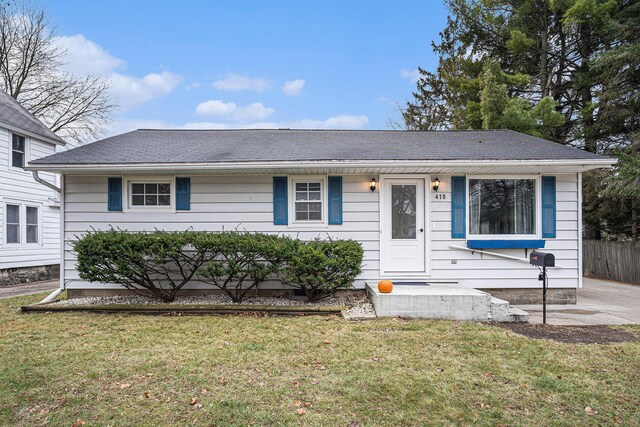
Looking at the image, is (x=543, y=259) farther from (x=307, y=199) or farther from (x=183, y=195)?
(x=183, y=195)

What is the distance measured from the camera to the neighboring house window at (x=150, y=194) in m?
6.78

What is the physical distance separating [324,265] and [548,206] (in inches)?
169

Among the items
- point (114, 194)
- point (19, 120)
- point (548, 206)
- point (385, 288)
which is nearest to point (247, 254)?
point (385, 288)

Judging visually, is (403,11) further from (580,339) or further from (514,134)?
(580,339)

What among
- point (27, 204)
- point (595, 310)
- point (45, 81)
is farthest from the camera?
point (45, 81)

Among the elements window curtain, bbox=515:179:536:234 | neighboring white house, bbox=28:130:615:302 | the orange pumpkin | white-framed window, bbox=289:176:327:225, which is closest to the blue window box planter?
neighboring white house, bbox=28:130:615:302

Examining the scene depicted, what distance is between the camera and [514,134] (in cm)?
836

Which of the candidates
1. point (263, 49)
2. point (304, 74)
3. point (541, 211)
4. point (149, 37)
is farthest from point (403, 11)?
point (541, 211)

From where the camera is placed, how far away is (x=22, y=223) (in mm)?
10609

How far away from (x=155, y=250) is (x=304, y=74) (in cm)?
1300

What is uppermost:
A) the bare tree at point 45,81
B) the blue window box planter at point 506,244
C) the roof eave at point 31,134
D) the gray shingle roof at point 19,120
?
the bare tree at point 45,81

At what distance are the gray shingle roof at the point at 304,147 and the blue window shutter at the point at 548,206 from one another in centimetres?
54

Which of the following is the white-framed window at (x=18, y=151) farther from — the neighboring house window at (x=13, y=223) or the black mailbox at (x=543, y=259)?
the black mailbox at (x=543, y=259)

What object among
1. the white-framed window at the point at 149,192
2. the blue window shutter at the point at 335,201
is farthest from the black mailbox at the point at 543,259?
the white-framed window at the point at 149,192
